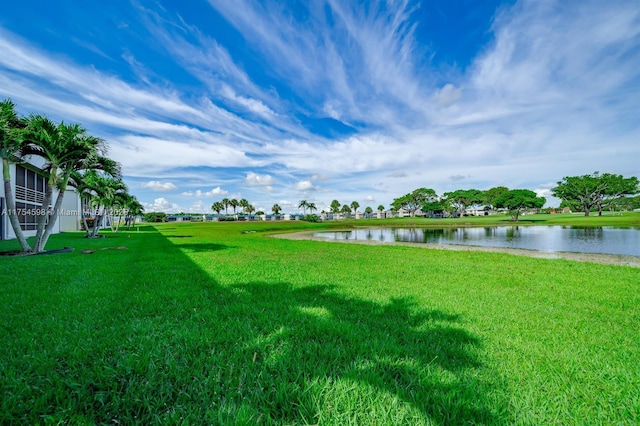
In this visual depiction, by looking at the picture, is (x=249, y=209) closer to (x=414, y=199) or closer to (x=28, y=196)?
(x=414, y=199)

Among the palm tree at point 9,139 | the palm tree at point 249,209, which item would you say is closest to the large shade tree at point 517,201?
the palm tree at point 9,139

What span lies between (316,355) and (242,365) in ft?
2.21

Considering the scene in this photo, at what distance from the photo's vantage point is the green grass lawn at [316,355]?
188cm

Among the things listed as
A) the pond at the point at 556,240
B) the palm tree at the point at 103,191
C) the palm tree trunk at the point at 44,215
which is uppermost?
the palm tree at the point at 103,191

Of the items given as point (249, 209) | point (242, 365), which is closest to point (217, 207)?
point (249, 209)

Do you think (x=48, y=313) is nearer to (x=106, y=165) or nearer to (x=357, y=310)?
(x=357, y=310)

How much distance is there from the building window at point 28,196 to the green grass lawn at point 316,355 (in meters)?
19.6

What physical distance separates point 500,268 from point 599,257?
6.60 m

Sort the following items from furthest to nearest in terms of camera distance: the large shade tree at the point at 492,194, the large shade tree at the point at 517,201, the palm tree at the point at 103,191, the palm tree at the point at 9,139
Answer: the large shade tree at the point at 492,194, the large shade tree at the point at 517,201, the palm tree at the point at 103,191, the palm tree at the point at 9,139

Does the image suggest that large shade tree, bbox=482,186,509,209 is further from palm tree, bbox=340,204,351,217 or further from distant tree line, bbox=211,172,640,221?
palm tree, bbox=340,204,351,217

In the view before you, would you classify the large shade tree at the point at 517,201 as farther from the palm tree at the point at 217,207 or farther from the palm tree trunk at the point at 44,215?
the palm tree at the point at 217,207

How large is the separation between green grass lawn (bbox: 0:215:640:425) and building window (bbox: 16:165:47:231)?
1956 cm

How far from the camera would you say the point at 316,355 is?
2.62m

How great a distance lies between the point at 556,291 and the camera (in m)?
5.34
